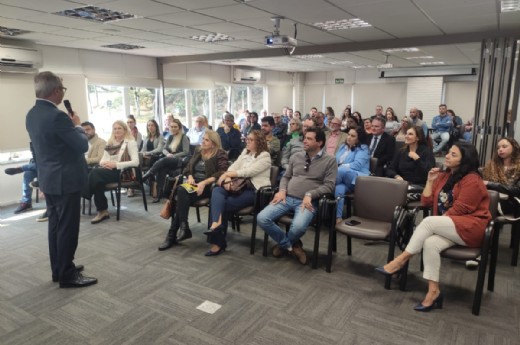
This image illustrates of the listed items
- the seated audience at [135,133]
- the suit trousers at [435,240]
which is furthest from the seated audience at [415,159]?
the seated audience at [135,133]

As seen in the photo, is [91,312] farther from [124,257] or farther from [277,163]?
[277,163]

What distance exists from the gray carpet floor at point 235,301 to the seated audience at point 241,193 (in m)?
0.23

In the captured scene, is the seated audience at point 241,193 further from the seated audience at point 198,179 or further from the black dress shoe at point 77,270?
the black dress shoe at point 77,270

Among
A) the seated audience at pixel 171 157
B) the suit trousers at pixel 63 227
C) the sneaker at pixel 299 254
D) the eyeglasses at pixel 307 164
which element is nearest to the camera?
the suit trousers at pixel 63 227

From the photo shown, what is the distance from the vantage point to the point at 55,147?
2738mm

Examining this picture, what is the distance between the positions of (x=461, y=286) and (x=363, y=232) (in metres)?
0.91

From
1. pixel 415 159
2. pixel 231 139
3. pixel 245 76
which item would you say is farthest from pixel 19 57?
pixel 245 76

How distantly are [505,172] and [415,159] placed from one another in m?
0.85

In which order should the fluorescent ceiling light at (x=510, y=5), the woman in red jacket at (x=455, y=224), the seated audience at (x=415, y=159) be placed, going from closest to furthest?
the woman in red jacket at (x=455, y=224), the fluorescent ceiling light at (x=510, y=5), the seated audience at (x=415, y=159)

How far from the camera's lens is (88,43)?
6.28 metres

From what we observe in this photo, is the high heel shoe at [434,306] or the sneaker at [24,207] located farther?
the sneaker at [24,207]

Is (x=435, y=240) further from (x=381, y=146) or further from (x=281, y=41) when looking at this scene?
(x=281, y=41)

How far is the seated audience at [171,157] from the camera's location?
18.6 ft

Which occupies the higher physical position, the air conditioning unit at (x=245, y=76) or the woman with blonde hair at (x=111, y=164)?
the air conditioning unit at (x=245, y=76)
